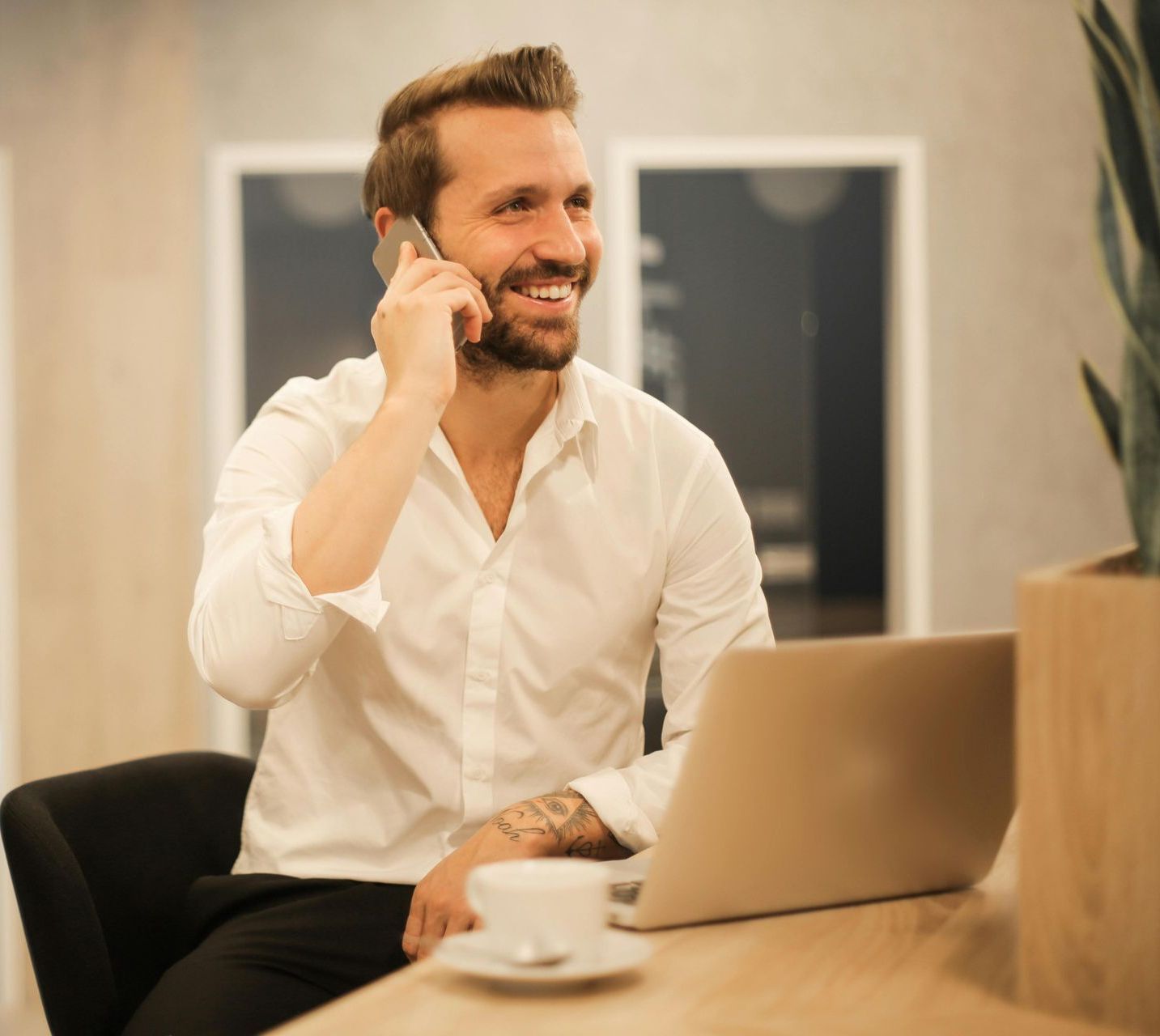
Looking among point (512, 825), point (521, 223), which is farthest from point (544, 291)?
point (512, 825)

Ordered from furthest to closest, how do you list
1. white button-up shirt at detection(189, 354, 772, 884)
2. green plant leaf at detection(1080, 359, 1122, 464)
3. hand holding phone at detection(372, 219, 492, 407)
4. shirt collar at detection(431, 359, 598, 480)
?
1. shirt collar at detection(431, 359, 598, 480)
2. white button-up shirt at detection(189, 354, 772, 884)
3. hand holding phone at detection(372, 219, 492, 407)
4. green plant leaf at detection(1080, 359, 1122, 464)

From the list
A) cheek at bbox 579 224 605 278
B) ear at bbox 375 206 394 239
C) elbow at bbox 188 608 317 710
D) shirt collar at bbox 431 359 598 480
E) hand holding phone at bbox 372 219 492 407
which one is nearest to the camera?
elbow at bbox 188 608 317 710

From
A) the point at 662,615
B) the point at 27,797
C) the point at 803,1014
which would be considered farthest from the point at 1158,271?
the point at 27,797

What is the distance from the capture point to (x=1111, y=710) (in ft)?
2.32

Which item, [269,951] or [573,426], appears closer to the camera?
[269,951]

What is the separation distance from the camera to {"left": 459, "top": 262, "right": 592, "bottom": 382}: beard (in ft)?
5.81

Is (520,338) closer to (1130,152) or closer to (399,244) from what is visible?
(399,244)

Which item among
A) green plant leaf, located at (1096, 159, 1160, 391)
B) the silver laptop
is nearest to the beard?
the silver laptop

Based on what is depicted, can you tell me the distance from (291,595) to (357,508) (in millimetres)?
118

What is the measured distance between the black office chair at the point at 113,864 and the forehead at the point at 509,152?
35.0 inches

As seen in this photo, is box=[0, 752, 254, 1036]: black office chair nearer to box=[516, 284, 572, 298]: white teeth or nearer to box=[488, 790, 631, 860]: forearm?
box=[488, 790, 631, 860]: forearm

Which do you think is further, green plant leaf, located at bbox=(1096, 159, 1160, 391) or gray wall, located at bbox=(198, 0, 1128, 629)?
gray wall, located at bbox=(198, 0, 1128, 629)

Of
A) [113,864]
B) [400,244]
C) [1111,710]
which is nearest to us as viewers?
[1111,710]

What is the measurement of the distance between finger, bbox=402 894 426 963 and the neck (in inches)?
25.9
